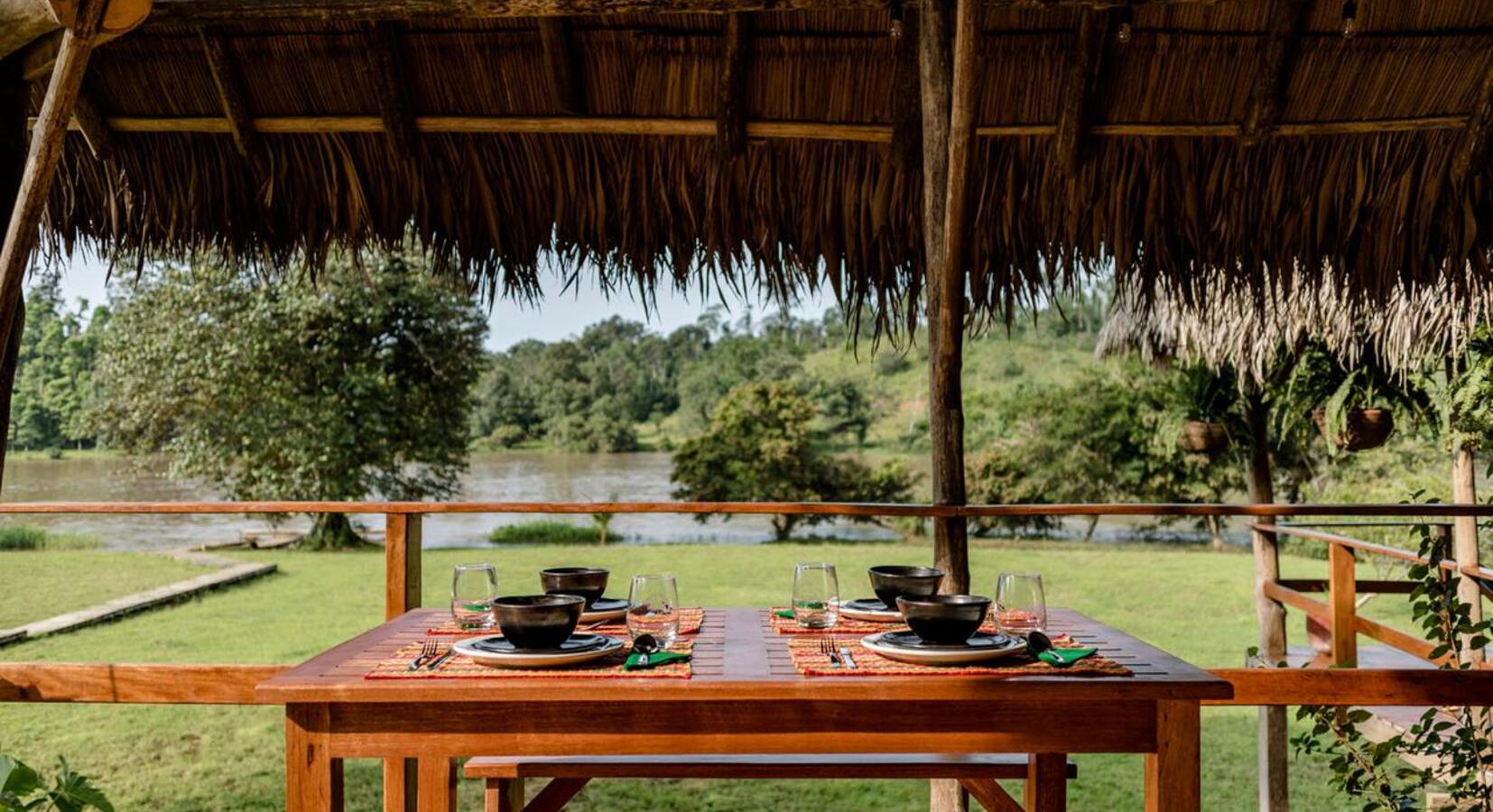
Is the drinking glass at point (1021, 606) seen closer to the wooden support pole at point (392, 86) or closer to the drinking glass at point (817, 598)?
the drinking glass at point (817, 598)

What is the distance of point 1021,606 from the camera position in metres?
1.60

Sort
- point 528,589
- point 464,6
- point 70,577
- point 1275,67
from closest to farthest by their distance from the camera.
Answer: point 464,6 < point 1275,67 < point 528,589 < point 70,577

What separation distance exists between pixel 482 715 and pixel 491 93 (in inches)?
90.0

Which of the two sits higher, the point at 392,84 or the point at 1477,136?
the point at 392,84

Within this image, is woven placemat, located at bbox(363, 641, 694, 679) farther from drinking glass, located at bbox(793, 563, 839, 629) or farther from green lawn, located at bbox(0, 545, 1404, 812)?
green lawn, located at bbox(0, 545, 1404, 812)

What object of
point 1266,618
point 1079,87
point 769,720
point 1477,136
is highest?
point 1079,87

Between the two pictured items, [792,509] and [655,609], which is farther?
[792,509]

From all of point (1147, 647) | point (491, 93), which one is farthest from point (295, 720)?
point (491, 93)

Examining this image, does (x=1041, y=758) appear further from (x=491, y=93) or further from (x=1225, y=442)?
(x=1225, y=442)

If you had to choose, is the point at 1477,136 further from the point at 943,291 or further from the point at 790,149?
the point at 790,149

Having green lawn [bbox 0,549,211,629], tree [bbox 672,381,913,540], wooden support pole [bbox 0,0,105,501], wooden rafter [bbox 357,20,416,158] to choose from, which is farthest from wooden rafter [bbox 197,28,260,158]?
tree [bbox 672,381,913,540]

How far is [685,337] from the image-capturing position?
57.0 feet

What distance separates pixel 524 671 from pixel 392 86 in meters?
2.22

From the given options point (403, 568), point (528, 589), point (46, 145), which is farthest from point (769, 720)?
point (528, 589)
